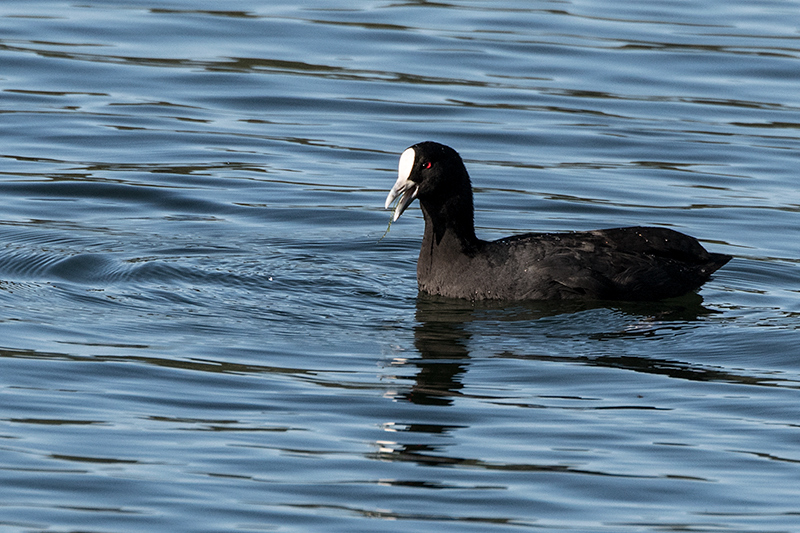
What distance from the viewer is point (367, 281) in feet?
31.6

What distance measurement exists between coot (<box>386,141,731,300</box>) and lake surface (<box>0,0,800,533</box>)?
0.53 feet

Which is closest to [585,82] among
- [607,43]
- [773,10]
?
[607,43]

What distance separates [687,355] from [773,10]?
13.0m

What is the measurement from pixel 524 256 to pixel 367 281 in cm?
120

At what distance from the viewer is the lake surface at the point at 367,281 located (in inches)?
237

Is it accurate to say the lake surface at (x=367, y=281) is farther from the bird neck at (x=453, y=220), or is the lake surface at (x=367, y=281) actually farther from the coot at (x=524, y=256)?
the bird neck at (x=453, y=220)

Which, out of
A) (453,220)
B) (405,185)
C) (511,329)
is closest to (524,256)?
(453,220)

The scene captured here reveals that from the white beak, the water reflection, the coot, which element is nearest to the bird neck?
the coot

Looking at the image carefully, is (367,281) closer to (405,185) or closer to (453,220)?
(453,220)

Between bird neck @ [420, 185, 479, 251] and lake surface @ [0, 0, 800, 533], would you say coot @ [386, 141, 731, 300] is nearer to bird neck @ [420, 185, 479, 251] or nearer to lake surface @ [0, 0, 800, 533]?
bird neck @ [420, 185, 479, 251]

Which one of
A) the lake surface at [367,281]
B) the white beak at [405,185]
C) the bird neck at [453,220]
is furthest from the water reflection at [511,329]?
the white beak at [405,185]

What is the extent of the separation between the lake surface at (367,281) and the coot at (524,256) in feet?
0.53

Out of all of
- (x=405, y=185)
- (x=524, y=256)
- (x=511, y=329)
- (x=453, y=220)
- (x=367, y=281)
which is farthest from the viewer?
(x=367, y=281)

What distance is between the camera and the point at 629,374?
7676mm
